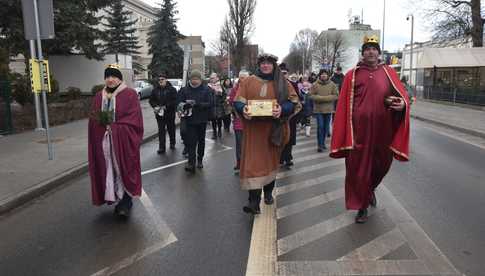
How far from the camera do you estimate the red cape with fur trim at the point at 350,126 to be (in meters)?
4.91

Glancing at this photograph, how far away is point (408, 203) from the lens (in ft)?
19.4

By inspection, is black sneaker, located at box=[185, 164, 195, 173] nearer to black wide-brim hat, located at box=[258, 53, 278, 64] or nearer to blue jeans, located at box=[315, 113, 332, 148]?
blue jeans, located at box=[315, 113, 332, 148]

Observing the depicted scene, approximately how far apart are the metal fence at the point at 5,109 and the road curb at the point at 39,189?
19.2ft

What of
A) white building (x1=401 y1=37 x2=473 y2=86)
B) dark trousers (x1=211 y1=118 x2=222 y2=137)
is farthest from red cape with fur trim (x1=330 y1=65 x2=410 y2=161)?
white building (x1=401 y1=37 x2=473 y2=86)

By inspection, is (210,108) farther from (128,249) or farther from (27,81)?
(27,81)

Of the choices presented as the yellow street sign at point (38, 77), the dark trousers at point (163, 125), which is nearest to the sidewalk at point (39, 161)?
the yellow street sign at point (38, 77)

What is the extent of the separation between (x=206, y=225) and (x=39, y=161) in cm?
521

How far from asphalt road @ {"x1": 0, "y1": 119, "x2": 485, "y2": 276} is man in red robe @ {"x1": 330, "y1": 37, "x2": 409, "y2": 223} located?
57cm

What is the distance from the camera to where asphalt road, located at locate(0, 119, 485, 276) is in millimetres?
4125

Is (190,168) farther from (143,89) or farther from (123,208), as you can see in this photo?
(143,89)

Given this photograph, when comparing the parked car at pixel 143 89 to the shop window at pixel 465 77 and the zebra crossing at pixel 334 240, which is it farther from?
the zebra crossing at pixel 334 240

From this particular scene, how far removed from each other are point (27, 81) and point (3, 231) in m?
13.1

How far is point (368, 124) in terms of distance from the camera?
4863mm

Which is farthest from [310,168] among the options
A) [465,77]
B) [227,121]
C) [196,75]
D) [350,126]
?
[465,77]
